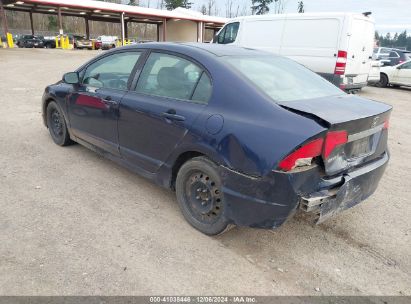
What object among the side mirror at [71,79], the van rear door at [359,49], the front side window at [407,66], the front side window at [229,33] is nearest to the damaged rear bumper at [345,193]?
the side mirror at [71,79]

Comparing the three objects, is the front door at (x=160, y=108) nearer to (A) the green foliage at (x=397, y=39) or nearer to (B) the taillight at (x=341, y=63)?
(B) the taillight at (x=341, y=63)

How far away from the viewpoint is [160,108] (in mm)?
3240

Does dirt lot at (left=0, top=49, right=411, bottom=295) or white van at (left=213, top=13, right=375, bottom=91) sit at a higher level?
white van at (left=213, top=13, right=375, bottom=91)

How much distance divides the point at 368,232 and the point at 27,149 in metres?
4.52

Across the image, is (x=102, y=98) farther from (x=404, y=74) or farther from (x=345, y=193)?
(x=404, y=74)

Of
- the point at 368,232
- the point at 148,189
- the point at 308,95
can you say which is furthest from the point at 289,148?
the point at 148,189

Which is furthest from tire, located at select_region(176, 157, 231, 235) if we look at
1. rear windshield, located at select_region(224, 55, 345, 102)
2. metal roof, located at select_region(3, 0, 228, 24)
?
metal roof, located at select_region(3, 0, 228, 24)

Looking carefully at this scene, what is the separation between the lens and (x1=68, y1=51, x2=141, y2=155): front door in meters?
3.79

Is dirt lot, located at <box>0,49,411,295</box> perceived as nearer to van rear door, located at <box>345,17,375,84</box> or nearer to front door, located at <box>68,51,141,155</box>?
front door, located at <box>68,51,141,155</box>

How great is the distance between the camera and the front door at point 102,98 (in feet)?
12.4

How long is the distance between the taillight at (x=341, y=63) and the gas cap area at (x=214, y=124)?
7607 mm

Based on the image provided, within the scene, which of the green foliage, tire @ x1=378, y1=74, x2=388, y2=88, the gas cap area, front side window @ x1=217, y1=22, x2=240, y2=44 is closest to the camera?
the gas cap area

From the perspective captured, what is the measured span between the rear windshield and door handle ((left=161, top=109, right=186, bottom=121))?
0.65 metres

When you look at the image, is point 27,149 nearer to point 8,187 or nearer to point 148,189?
point 8,187
